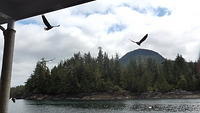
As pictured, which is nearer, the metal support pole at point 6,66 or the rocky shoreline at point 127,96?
the metal support pole at point 6,66

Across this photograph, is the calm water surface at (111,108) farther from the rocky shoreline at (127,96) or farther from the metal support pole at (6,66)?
the rocky shoreline at (127,96)

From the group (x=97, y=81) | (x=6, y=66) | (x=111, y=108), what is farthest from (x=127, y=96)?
(x=6, y=66)

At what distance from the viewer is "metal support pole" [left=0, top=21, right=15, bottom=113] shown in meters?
12.1

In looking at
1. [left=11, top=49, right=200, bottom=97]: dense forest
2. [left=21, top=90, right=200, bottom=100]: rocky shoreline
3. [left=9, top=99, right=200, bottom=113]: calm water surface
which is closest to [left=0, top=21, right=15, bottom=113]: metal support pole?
[left=9, top=99, right=200, bottom=113]: calm water surface

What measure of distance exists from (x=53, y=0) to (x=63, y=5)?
1.32 ft

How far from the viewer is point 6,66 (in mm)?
12586

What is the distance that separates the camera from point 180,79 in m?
186

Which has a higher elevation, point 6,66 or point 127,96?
point 127,96

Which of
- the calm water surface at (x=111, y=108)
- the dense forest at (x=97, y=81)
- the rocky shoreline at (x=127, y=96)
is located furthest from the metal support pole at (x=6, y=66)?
the dense forest at (x=97, y=81)

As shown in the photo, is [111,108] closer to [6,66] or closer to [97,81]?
[6,66]

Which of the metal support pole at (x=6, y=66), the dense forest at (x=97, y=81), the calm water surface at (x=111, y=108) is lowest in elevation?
the calm water surface at (x=111, y=108)

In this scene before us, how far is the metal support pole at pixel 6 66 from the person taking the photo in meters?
12.1

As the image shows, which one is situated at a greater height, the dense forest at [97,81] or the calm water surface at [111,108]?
the dense forest at [97,81]

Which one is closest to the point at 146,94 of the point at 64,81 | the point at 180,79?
the point at 180,79
